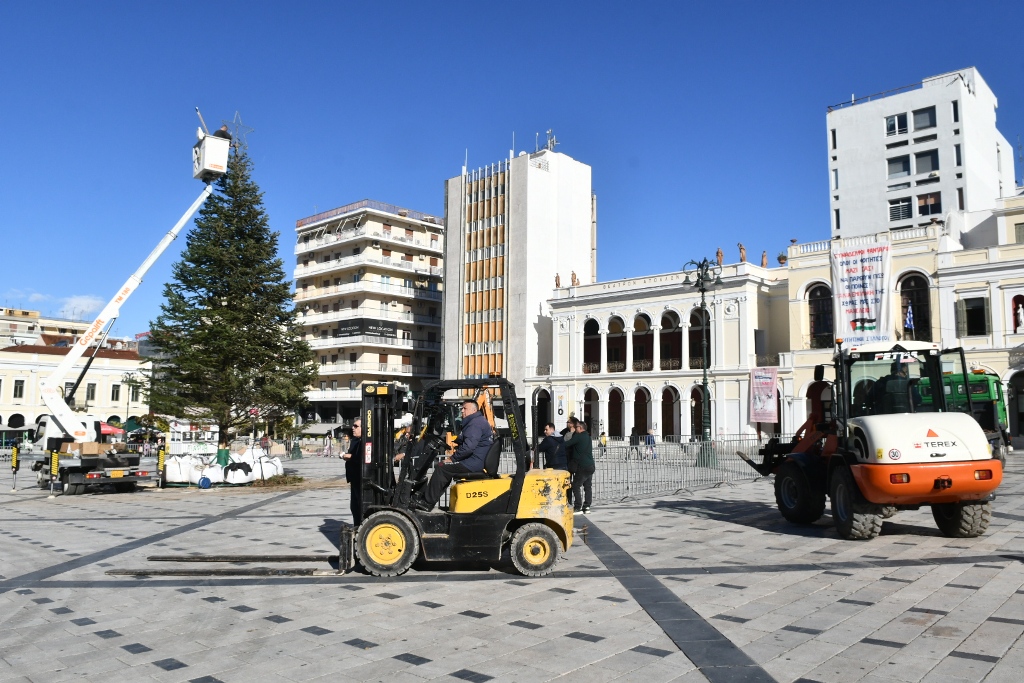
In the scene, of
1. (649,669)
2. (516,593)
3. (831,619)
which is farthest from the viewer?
(516,593)

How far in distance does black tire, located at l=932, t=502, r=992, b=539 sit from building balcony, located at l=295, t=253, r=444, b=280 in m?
56.0

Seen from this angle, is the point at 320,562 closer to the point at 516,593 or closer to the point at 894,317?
the point at 516,593

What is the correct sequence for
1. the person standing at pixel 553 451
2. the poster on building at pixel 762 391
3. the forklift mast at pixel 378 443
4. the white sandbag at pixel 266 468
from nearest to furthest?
the forklift mast at pixel 378 443 → the person standing at pixel 553 451 → the white sandbag at pixel 266 468 → the poster on building at pixel 762 391

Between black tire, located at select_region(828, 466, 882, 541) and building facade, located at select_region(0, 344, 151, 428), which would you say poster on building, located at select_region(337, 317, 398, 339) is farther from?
black tire, located at select_region(828, 466, 882, 541)

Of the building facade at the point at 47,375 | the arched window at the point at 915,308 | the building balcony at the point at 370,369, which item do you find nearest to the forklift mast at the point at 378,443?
the arched window at the point at 915,308

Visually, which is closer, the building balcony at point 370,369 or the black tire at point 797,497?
the black tire at point 797,497

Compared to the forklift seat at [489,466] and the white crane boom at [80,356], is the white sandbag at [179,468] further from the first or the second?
the forklift seat at [489,466]

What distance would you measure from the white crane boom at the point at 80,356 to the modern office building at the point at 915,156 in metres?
50.6

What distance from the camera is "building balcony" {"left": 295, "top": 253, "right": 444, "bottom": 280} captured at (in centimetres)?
6317

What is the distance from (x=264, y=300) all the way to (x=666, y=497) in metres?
15.5

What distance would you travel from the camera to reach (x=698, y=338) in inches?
1918

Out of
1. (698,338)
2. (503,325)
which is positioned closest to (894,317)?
(698,338)

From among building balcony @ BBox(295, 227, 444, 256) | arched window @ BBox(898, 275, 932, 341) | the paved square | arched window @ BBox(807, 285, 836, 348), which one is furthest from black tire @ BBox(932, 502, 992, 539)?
building balcony @ BBox(295, 227, 444, 256)

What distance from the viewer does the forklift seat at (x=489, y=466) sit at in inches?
335
